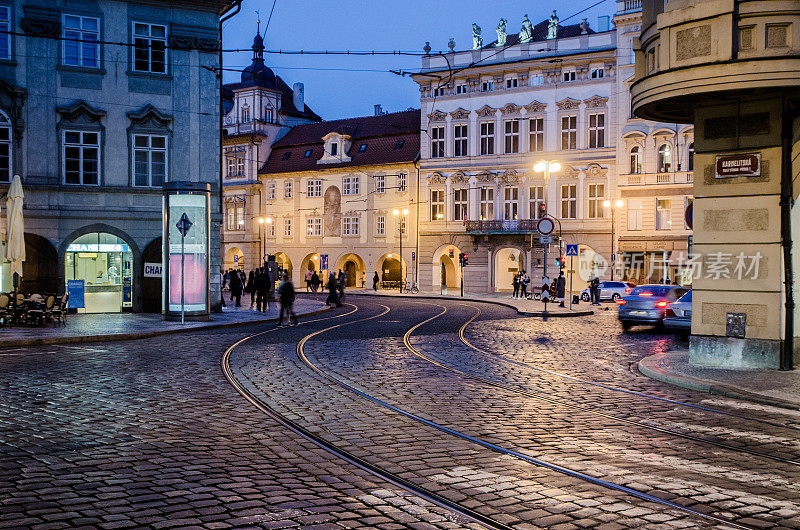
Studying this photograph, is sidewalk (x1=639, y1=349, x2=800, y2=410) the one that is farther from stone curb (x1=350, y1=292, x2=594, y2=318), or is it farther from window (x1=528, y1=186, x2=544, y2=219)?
window (x1=528, y1=186, x2=544, y2=219)

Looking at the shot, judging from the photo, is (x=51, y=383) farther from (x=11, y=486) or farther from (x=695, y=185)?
(x=695, y=185)

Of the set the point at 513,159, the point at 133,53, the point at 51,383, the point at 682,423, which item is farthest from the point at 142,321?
the point at 513,159

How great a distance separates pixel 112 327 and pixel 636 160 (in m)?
39.6

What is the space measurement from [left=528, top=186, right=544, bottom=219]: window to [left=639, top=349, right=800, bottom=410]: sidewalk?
41536 mm

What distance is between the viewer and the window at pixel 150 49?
93.1ft

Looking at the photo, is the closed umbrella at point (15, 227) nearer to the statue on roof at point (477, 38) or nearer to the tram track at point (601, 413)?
the tram track at point (601, 413)

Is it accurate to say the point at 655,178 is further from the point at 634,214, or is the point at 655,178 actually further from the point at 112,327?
the point at 112,327

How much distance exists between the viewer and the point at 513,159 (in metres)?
56.6

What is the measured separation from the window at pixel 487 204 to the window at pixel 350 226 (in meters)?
11.2

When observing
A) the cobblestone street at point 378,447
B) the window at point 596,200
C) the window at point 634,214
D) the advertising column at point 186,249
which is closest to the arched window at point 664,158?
the window at point 634,214

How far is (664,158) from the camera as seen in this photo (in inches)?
2041

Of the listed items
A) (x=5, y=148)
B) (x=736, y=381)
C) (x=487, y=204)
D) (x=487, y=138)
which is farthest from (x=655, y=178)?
(x=736, y=381)

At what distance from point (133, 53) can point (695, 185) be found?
21.5 meters

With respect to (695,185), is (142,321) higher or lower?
lower
